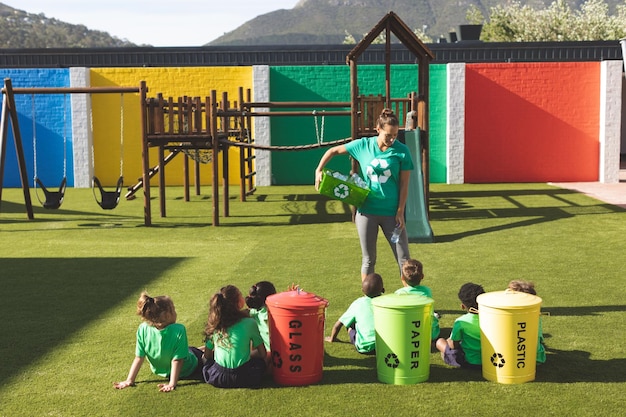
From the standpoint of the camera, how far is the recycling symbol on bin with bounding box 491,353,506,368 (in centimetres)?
575

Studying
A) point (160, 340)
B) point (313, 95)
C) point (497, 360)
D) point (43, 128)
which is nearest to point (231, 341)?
point (160, 340)

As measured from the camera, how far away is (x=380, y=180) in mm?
7250

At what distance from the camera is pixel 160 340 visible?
5836 millimetres

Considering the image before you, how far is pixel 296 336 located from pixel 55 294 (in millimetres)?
4162

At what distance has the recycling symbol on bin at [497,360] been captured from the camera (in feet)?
18.9

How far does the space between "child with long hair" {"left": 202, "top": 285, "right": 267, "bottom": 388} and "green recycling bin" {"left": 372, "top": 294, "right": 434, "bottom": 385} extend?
899 millimetres

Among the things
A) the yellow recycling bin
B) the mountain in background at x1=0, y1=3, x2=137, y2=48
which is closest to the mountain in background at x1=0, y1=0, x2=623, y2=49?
the mountain in background at x1=0, y1=3, x2=137, y2=48

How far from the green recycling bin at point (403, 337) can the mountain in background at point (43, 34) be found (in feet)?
336

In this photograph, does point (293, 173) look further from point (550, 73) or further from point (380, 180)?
point (380, 180)

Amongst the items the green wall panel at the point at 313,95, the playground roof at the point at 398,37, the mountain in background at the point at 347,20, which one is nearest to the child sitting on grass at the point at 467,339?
the playground roof at the point at 398,37

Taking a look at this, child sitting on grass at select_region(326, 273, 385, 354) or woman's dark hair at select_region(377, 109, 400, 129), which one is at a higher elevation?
woman's dark hair at select_region(377, 109, 400, 129)

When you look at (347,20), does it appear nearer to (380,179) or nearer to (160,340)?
(380,179)

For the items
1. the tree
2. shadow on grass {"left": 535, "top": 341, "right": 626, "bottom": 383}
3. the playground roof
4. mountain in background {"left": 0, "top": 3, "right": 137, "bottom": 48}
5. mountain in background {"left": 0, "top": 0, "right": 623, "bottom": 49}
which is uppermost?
mountain in background {"left": 0, "top": 0, "right": 623, "bottom": 49}

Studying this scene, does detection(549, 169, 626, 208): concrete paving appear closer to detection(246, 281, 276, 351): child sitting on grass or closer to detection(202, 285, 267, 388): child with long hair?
detection(246, 281, 276, 351): child sitting on grass
